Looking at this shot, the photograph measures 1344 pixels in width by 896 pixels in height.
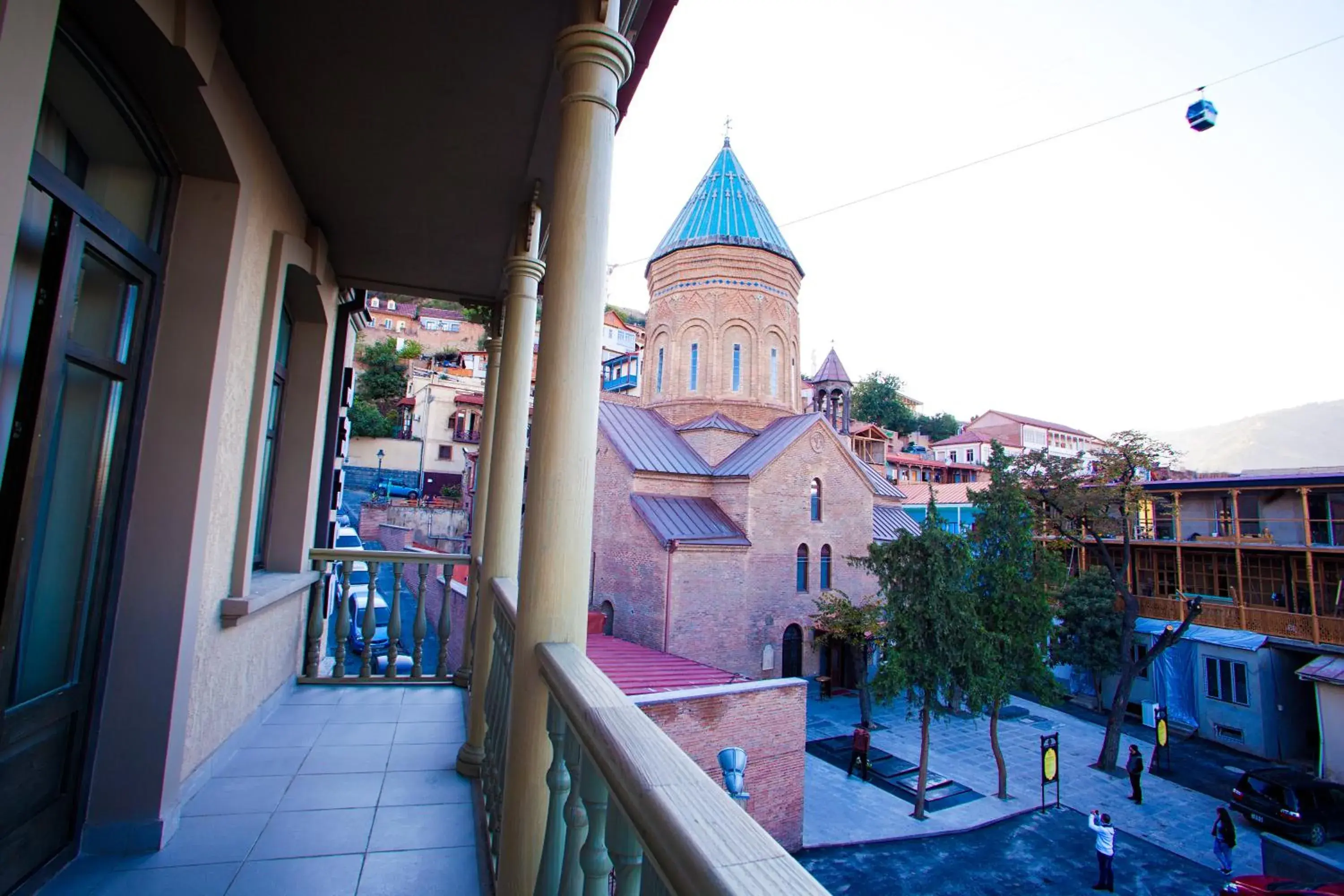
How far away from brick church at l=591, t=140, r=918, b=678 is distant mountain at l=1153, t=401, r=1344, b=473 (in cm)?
11752

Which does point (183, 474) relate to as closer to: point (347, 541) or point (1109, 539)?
point (347, 541)

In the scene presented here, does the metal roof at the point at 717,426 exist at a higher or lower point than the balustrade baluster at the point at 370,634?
higher

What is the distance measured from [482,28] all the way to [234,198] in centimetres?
127

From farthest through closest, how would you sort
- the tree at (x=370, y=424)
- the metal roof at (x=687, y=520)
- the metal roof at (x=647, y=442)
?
the tree at (x=370, y=424), the metal roof at (x=647, y=442), the metal roof at (x=687, y=520)

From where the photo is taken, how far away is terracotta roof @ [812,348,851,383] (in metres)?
23.2

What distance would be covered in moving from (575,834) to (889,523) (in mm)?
21454

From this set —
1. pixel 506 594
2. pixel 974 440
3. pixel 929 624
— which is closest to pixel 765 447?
pixel 929 624

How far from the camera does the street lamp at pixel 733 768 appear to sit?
8398 millimetres

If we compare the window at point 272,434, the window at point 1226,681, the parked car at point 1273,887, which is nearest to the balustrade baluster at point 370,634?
the window at point 272,434

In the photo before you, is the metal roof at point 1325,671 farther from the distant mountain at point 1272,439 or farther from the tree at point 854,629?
the distant mountain at point 1272,439

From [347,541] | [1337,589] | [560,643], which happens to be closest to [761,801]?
[560,643]

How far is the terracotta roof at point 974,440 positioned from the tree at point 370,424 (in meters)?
37.4

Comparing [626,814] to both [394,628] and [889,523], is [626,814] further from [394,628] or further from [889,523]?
[889,523]

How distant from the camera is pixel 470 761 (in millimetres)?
2979
